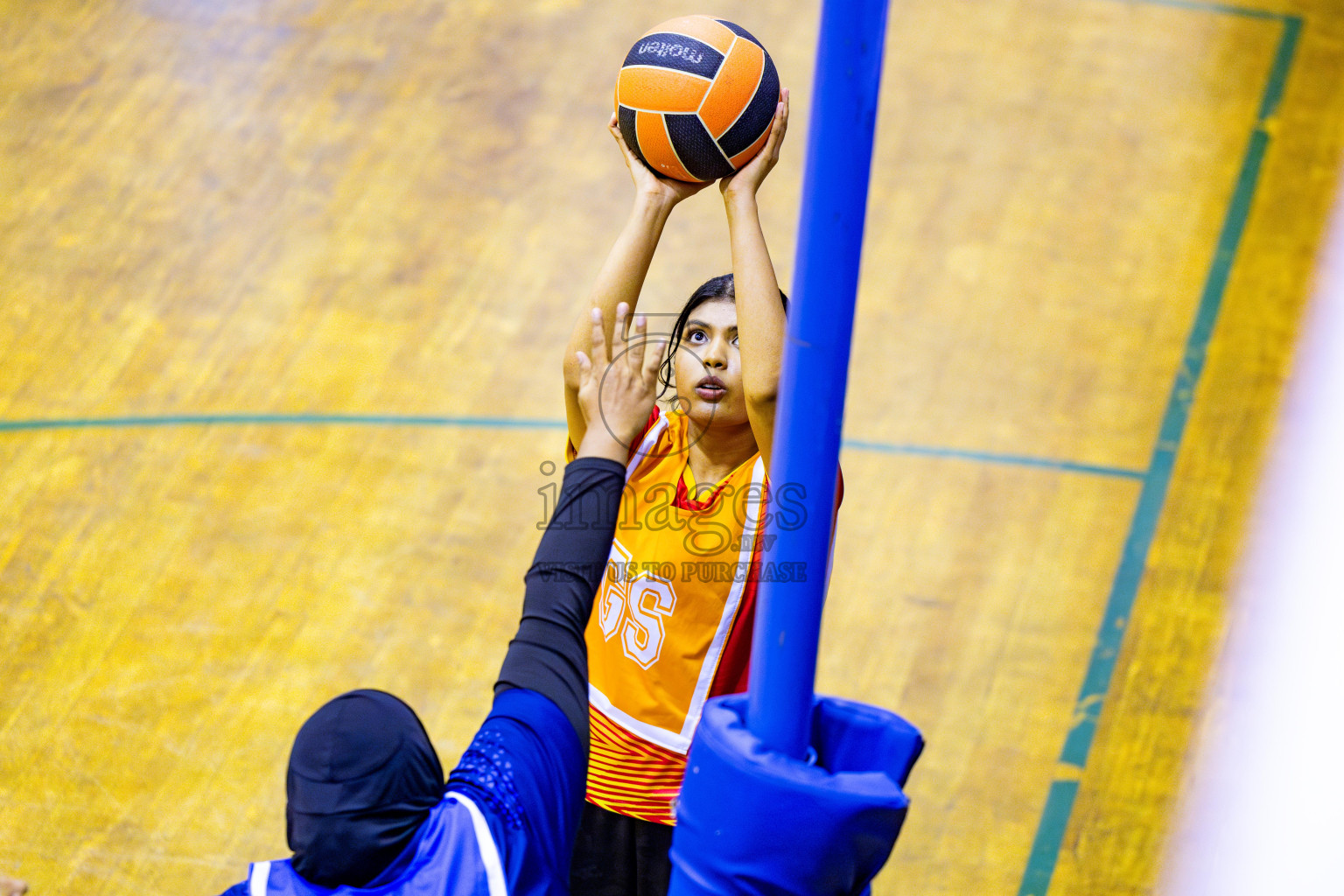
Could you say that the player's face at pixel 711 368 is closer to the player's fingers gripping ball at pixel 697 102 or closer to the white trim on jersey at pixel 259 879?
the player's fingers gripping ball at pixel 697 102

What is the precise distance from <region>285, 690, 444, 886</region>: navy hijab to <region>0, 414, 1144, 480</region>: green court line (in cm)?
324

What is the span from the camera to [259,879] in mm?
1909

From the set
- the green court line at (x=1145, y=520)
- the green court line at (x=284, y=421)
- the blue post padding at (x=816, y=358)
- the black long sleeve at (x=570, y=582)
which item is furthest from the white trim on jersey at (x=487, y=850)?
the green court line at (x=284, y=421)

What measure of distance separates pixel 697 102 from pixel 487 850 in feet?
4.97

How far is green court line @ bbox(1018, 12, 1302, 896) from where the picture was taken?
153 inches

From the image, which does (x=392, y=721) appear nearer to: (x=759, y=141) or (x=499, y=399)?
(x=759, y=141)

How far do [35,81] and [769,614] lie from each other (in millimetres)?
6285

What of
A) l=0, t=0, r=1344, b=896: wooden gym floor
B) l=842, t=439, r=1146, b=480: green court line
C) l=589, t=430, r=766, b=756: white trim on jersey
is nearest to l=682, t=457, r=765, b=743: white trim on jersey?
l=589, t=430, r=766, b=756: white trim on jersey

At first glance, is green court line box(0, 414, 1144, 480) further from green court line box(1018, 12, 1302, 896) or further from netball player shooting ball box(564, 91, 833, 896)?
netball player shooting ball box(564, 91, 833, 896)

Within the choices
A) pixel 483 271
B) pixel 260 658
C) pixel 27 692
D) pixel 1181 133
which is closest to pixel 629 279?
pixel 260 658

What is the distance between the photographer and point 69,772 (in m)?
3.89

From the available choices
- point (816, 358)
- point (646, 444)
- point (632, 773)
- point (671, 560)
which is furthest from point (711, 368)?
point (816, 358)

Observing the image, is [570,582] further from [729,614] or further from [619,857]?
[619,857]

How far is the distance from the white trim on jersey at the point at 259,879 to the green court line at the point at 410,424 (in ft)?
10.7
